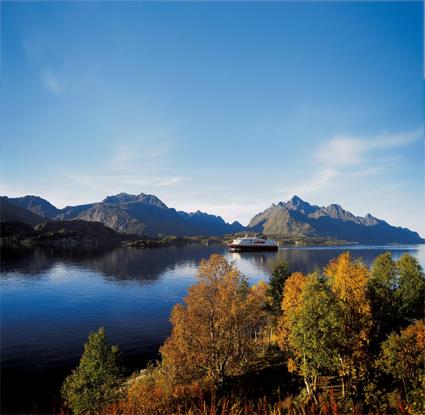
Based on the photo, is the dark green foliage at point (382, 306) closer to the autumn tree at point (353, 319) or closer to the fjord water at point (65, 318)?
the autumn tree at point (353, 319)

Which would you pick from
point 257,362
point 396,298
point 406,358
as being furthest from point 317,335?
point 396,298

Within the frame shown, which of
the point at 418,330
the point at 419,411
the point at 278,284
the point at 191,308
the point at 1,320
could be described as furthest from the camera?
the point at 1,320

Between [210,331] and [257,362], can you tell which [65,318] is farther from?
[210,331]

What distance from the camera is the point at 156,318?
240 feet

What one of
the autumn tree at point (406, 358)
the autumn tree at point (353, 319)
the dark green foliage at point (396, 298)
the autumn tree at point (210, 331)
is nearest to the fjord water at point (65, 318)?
the autumn tree at point (210, 331)

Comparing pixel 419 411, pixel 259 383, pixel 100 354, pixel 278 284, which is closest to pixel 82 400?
pixel 100 354

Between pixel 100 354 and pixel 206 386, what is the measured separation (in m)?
14.2

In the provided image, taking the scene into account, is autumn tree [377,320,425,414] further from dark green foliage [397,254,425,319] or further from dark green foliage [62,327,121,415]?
dark green foliage [62,327,121,415]

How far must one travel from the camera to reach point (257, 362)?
4609 cm

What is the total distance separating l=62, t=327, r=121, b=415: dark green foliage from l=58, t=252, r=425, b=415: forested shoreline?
100 mm

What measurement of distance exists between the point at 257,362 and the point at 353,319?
51.7 feet

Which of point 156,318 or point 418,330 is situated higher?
point 418,330

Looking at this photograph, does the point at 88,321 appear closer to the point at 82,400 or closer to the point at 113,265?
the point at 82,400

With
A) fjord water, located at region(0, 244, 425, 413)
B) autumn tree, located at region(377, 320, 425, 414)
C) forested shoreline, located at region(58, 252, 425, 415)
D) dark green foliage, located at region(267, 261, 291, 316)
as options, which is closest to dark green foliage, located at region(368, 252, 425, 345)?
forested shoreline, located at region(58, 252, 425, 415)
